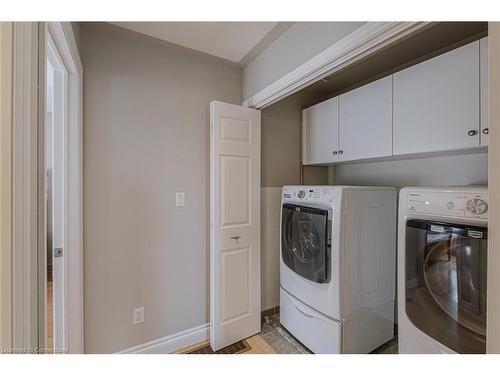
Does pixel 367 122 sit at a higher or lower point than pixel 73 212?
higher

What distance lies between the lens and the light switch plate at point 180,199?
1746mm

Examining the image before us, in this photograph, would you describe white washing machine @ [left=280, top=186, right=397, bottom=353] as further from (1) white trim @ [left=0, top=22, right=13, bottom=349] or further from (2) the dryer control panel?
(1) white trim @ [left=0, top=22, right=13, bottom=349]

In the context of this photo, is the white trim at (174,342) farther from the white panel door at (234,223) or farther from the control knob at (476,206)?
the control knob at (476,206)

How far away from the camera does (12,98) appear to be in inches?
18.0

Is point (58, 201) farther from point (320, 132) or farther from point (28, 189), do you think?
point (320, 132)

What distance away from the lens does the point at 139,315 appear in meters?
1.61

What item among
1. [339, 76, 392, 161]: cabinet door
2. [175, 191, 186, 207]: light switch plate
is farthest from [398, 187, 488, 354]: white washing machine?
[175, 191, 186, 207]: light switch plate

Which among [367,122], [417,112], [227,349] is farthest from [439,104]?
[227,349]

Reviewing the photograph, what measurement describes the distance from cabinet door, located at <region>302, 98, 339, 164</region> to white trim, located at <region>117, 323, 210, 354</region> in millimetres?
1790

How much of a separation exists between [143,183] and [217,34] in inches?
45.7

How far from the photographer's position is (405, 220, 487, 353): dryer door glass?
95 cm

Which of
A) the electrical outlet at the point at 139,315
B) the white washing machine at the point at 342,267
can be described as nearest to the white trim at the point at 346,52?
the white washing machine at the point at 342,267

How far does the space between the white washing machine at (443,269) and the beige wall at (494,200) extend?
0.76 metres
